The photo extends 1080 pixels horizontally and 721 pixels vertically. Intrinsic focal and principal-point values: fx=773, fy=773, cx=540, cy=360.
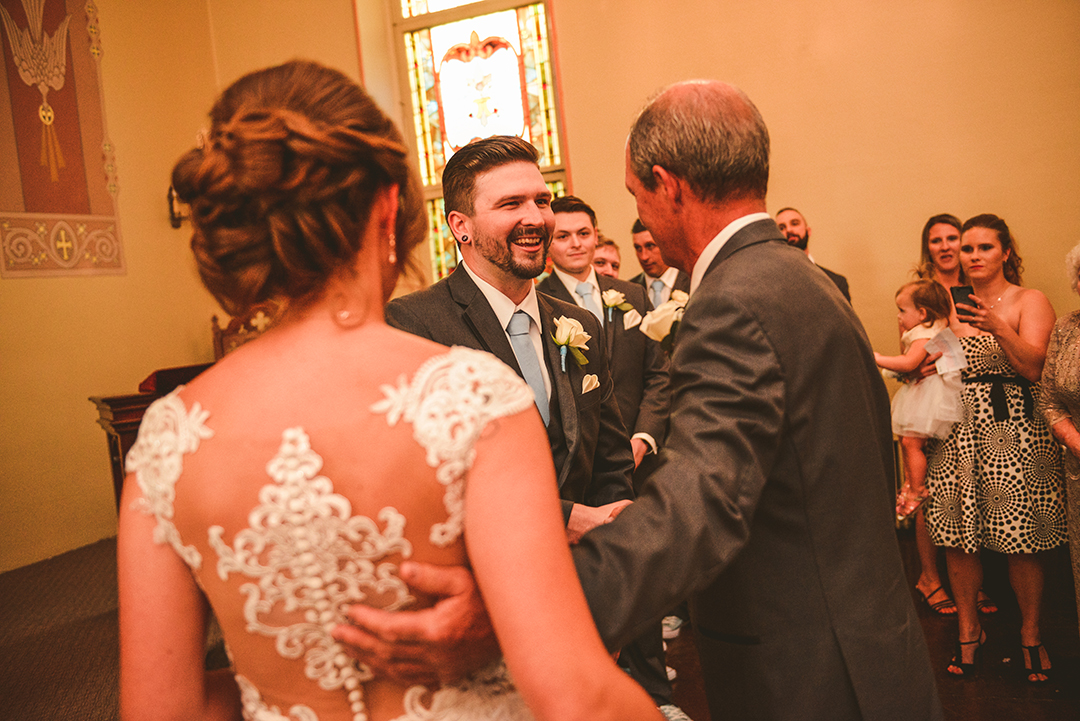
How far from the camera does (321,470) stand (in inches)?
37.7

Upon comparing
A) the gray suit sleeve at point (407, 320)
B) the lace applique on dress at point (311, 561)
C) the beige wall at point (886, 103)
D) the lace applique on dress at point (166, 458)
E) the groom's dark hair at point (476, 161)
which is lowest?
the lace applique on dress at point (311, 561)

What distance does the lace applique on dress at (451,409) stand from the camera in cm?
97

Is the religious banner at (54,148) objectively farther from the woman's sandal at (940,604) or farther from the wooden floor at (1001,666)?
the woman's sandal at (940,604)

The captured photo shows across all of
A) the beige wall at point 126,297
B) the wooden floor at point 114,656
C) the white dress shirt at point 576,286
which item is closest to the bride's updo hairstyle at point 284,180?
the white dress shirt at point 576,286

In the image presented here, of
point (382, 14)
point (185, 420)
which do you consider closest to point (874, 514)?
point (185, 420)

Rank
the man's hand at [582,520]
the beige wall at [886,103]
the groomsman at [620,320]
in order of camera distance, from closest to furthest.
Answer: the man's hand at [582,520] → the groomsman at [620,320] → the beige wall at [886,103]

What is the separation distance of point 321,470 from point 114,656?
3.95 m

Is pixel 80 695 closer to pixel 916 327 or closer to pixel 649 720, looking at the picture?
pixel 649 720

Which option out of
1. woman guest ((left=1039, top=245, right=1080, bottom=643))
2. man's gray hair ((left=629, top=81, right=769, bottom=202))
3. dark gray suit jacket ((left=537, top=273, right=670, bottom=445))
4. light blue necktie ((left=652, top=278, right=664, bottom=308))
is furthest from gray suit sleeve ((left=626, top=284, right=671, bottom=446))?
man's gray hair ((left=629, top=81, right=769, bottom=202))

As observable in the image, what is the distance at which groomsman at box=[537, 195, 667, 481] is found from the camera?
3.44m

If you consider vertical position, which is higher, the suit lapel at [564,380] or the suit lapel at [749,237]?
the suit lapel at [749,237]

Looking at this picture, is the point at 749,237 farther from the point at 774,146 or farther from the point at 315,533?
the point at 774,146

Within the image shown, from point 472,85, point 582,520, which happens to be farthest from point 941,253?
point 472,85

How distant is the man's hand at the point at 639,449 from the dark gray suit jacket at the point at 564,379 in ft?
2.62
